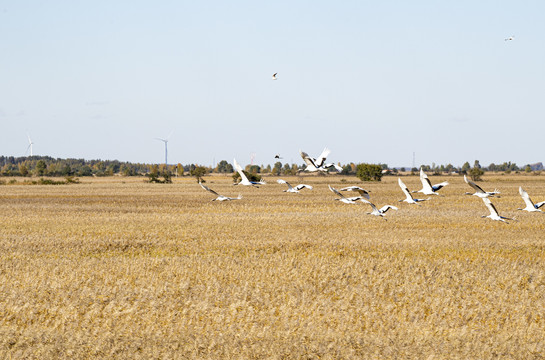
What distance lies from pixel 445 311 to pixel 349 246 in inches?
600

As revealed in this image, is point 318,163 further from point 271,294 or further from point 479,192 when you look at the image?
point 479,192

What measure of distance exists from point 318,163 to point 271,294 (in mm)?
4366

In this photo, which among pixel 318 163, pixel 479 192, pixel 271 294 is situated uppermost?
pixel 318 163

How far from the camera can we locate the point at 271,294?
747 inches

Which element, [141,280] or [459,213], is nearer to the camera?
[141,280]

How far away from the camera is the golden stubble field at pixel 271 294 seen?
13375 mm

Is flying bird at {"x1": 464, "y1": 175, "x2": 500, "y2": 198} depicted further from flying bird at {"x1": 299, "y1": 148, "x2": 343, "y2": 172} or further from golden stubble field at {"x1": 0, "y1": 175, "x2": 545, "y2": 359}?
flying bird at {"x1": 299, "y1": 148, "x2": 343, "y2": 172}

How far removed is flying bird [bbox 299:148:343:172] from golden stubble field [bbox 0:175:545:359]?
3859 mm

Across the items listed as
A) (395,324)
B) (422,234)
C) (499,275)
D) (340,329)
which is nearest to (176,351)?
(340,329)

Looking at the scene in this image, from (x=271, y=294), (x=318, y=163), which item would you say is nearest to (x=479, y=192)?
(x=318, y=163)

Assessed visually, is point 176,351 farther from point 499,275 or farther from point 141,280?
point 499,275

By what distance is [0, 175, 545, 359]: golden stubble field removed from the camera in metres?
13.4

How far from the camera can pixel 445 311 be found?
16719 mm

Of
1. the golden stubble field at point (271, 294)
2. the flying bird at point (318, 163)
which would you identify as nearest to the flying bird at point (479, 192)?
the golden stubble field at point (271, 294)
